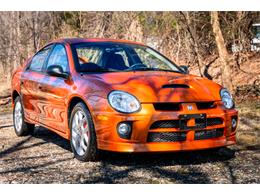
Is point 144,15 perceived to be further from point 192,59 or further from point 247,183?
point 247,183

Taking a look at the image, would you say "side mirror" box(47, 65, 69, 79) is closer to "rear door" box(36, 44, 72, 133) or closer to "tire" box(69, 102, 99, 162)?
"rear door" box(36, 44, 72, 133)

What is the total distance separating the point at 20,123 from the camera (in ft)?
26.5

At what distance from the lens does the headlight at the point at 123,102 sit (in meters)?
5.16

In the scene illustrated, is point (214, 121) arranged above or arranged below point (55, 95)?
below

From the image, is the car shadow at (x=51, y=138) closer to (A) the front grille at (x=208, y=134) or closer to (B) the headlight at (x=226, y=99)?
(A) the front grille at (x=208, y=134)

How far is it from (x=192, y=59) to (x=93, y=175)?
1143 cm

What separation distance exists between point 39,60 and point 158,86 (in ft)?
9.38

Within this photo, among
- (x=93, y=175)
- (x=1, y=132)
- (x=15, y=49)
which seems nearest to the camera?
(x=93, y=175)

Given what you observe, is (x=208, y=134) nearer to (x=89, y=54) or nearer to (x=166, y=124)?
(x=166, y=124)

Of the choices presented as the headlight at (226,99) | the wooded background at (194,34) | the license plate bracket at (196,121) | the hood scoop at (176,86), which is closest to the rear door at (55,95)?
the hood scoop at (176,86)

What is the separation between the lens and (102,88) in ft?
17.7

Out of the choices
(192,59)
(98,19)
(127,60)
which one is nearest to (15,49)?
(98,19)

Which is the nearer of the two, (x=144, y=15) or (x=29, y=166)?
(x=29, y=166)

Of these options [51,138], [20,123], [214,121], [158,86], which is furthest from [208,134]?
[20,123]
